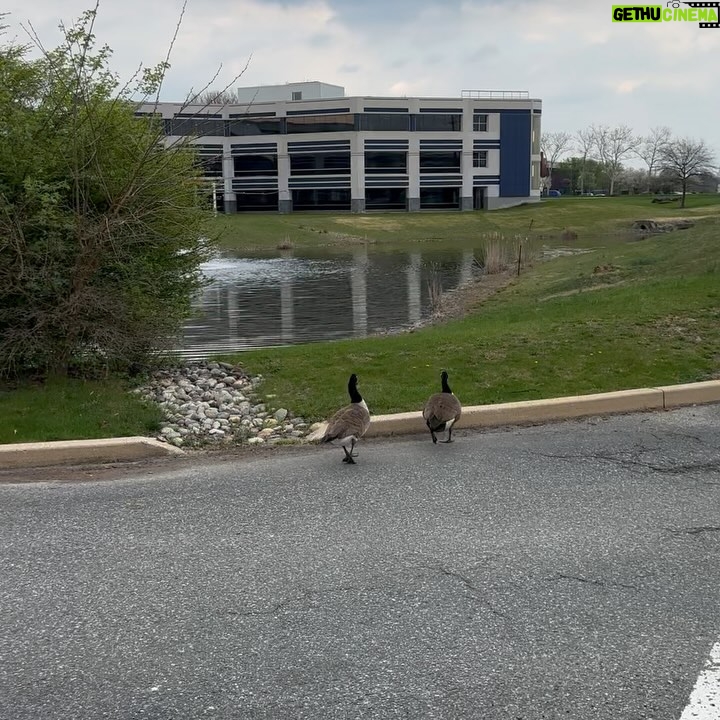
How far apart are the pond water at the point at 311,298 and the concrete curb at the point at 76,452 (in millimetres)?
5857

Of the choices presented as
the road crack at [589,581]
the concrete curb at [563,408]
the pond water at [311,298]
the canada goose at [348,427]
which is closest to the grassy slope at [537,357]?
the concrete curb at [563,408]

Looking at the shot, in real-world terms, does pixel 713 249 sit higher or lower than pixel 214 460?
higher

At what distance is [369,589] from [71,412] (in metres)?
5.13

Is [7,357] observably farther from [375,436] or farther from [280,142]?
[280,142]

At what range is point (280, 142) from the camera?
10619 centimetres

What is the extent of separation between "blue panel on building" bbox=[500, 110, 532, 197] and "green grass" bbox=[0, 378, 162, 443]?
338 ft

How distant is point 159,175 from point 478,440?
19.0ft

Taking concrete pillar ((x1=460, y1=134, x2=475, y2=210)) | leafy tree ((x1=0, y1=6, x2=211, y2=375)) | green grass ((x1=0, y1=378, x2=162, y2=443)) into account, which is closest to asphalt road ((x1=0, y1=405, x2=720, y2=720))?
green grass ((x1=0, y1=378, x2=162, y2=443))

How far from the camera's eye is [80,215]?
967 centimetres

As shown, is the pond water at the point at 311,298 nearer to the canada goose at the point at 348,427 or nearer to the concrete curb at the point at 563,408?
the concrete curb at the point at 563,408

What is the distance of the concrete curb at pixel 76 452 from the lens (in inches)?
283

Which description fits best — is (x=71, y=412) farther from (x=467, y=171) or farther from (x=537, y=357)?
(x=467, y=171)

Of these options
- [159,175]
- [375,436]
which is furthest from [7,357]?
[375,436]

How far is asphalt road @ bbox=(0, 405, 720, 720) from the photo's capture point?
353 centimetres
